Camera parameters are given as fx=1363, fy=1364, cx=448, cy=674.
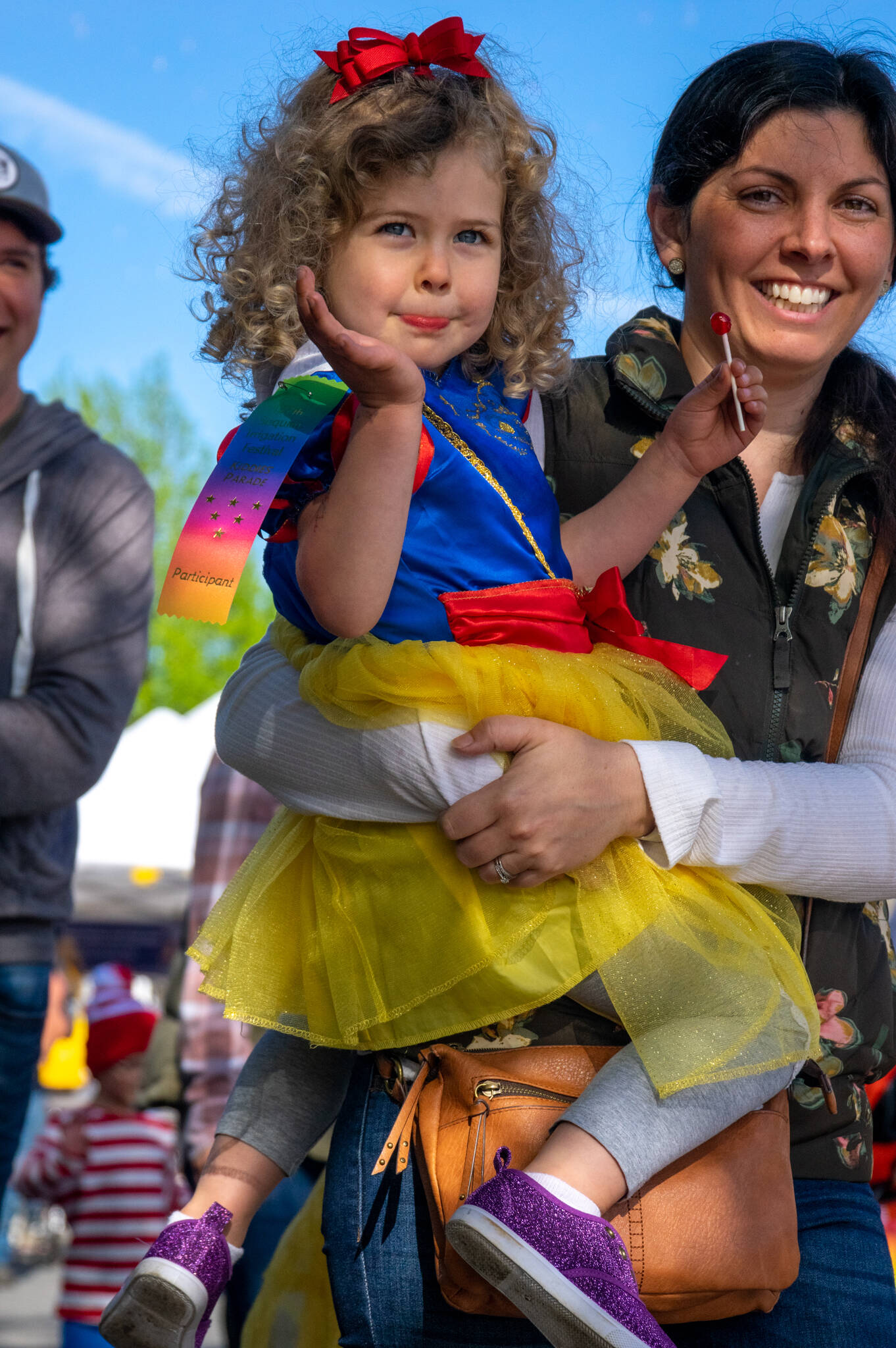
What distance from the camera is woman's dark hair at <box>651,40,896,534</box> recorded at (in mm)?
2068

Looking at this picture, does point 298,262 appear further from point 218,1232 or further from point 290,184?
point 218,1232

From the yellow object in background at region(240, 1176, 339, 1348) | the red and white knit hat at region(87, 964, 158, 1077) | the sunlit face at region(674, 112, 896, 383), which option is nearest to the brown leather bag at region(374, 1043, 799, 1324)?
the yellow object in background at region(240, 1176, 339, 1348)

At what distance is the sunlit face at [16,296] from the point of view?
10.1 ft

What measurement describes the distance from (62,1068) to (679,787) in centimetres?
1105

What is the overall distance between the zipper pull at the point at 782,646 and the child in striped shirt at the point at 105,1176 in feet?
8.73

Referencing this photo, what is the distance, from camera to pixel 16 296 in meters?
3.10

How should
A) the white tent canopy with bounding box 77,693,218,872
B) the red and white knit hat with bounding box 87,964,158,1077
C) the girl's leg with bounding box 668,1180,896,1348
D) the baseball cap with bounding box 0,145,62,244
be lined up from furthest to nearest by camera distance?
the white tent canopy with bounding box 77,693,218,872 → the red and white knit hat with bounding box 87,964,158,1077 → the baseball cap with bounding box 0,145,62,244 → the girl's leg with bounding box 668,1180,896,1348

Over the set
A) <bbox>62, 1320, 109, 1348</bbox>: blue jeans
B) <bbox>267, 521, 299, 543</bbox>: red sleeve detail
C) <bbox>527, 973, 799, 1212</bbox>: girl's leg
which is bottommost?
<bbox>62, 1320, 109, 1348</bbox>: blue jeans

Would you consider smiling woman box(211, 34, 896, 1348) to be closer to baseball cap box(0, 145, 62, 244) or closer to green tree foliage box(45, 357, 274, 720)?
baseball cap box(0, 145, 62, 244)

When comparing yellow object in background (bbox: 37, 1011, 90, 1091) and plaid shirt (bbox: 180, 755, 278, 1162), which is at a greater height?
plaid shirt (bbox: 180, 755, 278, 1162)

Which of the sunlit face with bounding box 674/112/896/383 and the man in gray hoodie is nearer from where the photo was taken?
the sunlit face with bounding box 674/112/896/383

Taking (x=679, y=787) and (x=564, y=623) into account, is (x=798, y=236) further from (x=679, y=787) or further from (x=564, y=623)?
(x=679, y=787)

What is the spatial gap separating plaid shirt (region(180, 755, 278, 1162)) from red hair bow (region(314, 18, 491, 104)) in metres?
2.09

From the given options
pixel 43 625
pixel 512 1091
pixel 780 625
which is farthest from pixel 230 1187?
pixel 43 625
